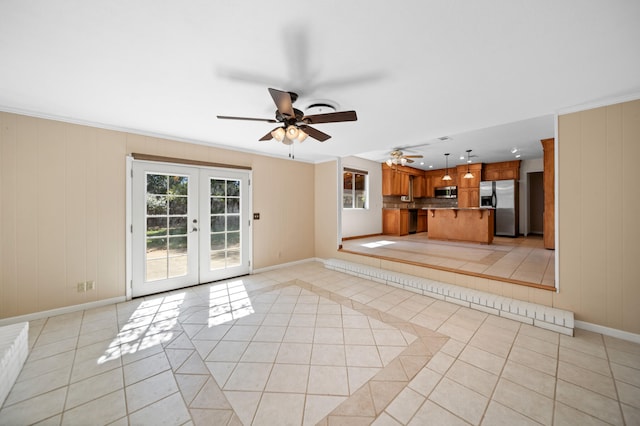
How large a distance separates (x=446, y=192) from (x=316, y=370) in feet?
30.2

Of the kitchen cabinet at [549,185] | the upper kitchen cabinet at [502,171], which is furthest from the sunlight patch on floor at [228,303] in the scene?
the upper kitchen cabinet at [502,171]

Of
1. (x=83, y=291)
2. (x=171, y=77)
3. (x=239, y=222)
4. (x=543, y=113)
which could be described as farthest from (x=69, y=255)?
(x=543, y=113)

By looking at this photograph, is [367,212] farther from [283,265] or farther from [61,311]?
[61,311]

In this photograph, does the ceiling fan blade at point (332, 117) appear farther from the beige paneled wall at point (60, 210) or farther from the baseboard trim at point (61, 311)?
the baseboard trim at point (61, 311)

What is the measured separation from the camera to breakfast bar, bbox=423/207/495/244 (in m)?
6.30

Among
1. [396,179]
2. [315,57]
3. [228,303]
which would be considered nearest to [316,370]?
[228,303]

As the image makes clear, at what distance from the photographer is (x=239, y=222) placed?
467cm

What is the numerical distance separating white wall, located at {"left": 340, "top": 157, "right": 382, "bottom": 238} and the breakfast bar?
1.74 m

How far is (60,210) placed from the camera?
302 cm

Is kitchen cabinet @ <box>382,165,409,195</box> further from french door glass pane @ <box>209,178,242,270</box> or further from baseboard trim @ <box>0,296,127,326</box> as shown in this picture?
baseboard trim @ <box>0,296,127,326</box>

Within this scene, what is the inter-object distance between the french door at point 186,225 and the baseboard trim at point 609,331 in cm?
484

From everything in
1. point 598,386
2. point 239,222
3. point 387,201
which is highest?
point 387,201

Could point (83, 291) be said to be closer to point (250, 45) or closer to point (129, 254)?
point (129, 254)

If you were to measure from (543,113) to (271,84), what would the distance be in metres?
3.32
